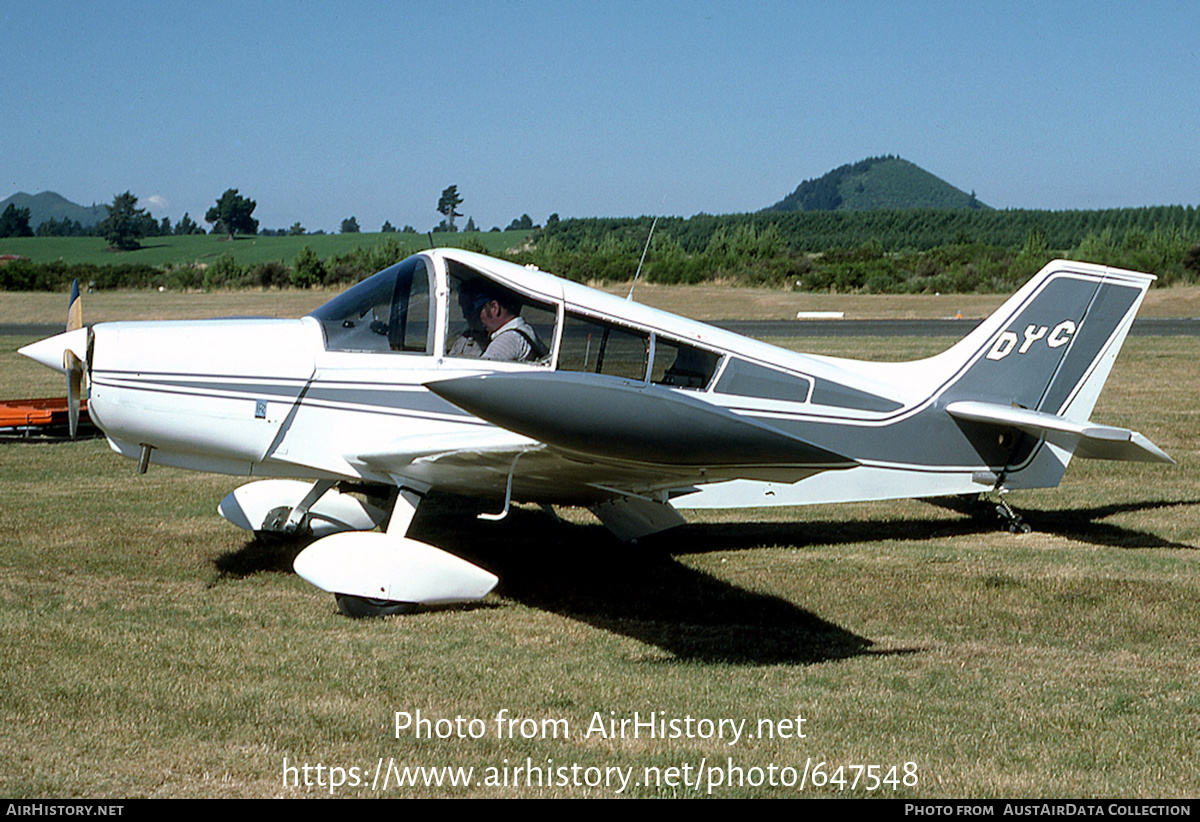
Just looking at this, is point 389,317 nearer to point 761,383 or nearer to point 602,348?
point 602,348

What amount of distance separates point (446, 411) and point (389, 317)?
0.72 m

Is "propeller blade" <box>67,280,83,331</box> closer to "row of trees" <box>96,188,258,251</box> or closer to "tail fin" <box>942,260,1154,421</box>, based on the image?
"tail fin" <box>942,260,1154,421</box>

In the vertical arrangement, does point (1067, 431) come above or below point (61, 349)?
below

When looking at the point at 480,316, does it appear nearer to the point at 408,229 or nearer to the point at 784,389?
the point at 784,389

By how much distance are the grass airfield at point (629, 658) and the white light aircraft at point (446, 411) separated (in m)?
0.45

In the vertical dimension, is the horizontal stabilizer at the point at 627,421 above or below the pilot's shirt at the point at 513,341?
below

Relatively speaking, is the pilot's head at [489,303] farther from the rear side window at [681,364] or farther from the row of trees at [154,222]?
the row of trees at [154,222]

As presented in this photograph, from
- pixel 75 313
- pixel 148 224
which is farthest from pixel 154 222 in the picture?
pixel 75 313

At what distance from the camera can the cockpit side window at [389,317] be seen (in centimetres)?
659

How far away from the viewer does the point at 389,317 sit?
664 cm

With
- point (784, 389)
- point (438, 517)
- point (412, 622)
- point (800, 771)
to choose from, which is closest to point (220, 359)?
point (412, 622)

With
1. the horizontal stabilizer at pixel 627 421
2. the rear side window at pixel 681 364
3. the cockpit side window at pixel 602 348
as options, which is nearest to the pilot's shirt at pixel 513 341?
the cockpit side window at pixel 602 348

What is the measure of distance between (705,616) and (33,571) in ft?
15.0

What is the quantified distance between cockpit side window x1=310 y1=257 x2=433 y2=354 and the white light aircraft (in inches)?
0.4
